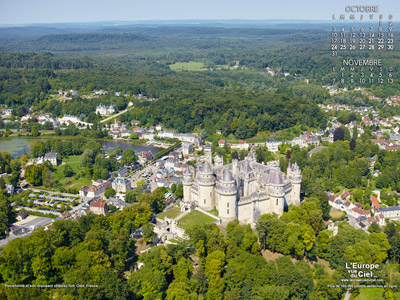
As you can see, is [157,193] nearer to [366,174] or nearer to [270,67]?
[366,174]

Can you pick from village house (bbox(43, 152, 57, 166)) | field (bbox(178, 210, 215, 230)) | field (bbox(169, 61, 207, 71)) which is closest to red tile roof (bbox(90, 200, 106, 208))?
field (bbox(178, 210, 215, 230))

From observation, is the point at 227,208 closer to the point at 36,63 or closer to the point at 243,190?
the point at 243,190

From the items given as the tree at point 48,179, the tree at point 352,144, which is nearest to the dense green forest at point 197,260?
the tree at point 48,179

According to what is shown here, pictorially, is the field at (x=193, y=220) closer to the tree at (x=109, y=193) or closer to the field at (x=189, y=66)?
the tree at (x=109, y=193)

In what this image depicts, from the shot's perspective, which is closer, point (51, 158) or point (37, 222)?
point (37, 222)

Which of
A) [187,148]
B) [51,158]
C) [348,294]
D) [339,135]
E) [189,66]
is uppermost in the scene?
[189,66]

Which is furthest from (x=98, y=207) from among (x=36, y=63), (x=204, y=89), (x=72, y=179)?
(x=36, y=63)

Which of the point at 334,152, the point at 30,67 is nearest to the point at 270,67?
the point at 30,67

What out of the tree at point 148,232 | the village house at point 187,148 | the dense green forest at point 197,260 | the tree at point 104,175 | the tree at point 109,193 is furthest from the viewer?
the village house at point 187,148
